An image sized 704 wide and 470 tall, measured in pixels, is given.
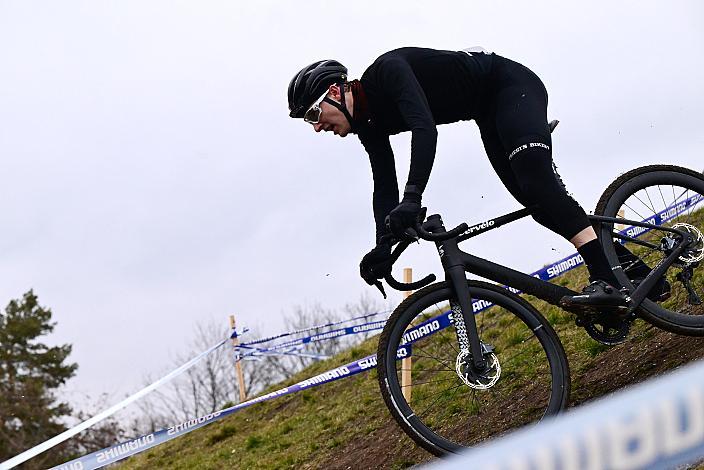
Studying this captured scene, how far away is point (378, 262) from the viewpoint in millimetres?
4738

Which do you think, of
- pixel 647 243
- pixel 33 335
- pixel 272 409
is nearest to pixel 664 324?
pixel 647 243

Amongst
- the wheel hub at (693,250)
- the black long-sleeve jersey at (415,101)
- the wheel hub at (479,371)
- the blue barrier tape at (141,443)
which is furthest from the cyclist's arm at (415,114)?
the blue barrier tape at (141,443)

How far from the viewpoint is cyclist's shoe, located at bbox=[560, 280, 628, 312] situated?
4.29 m

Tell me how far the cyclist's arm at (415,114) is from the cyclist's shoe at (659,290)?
4.82 ft

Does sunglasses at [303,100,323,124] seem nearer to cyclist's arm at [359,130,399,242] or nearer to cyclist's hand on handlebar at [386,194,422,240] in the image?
cyclist's arm at [359,130,399,242]

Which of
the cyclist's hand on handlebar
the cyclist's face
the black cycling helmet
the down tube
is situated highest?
the black cycling helmet

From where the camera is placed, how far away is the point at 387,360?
4.15 m

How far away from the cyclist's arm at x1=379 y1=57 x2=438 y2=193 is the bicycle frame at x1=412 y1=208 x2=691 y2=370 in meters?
0.36

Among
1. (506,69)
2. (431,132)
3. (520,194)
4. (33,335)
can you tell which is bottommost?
(520,194)

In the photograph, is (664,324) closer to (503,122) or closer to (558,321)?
(503,122)

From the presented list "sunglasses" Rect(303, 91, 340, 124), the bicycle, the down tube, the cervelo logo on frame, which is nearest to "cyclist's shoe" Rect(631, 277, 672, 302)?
the bicycle

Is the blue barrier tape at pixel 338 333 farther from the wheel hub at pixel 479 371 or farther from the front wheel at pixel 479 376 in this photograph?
the wheel hub at pixel 479 371

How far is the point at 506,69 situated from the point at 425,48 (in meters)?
0.48

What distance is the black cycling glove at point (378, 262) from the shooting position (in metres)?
4.73
